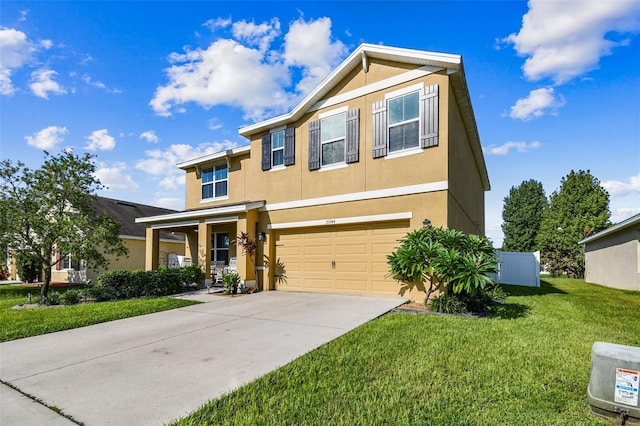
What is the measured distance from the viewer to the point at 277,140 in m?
13.5

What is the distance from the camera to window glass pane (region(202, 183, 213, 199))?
16.5 meters

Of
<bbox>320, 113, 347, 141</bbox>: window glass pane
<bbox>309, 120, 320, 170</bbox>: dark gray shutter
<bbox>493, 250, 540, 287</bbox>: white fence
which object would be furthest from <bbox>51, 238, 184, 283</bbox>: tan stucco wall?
<bbox>493, 250, 540, 287</bbox>: white fence

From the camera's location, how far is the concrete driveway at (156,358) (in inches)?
143

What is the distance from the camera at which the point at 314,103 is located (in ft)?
41.0

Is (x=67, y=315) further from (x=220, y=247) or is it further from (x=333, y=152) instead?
(x=333, y=152)

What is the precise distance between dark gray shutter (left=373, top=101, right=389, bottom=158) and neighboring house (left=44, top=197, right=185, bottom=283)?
14483 millimetres


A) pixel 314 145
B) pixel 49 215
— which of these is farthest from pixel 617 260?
pixel 49 215

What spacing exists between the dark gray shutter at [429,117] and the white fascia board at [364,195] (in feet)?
3.91

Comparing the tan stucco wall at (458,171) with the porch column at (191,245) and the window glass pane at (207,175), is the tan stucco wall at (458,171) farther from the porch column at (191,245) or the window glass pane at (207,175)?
the porch column at (191,245)

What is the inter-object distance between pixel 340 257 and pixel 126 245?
1608 cm

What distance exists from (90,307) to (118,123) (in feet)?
23.2

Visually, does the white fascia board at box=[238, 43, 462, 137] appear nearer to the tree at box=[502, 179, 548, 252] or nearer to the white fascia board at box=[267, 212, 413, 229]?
the white fascia board at box=[267, 212, 413, 229]

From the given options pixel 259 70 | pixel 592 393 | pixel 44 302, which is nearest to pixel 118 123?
pixel 259 70

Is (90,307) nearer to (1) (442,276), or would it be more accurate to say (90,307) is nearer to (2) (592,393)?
(1) (442,276)
